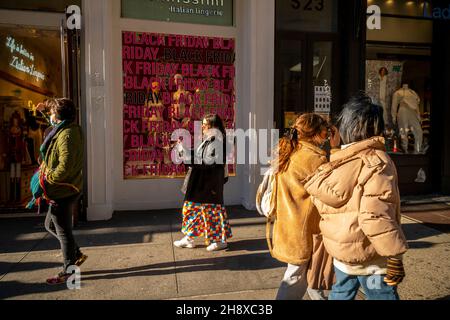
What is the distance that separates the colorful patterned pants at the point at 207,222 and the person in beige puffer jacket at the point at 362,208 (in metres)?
2.31

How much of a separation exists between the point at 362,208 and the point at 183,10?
560cm

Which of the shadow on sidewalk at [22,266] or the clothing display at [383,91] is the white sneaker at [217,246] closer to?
the shadow on sidewalk at [22,266]

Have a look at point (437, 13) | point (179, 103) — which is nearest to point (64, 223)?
point (179, 103)

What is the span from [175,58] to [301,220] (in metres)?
4.86

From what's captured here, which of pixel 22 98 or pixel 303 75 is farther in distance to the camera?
pixel 22 98

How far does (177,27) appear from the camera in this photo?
645 cm

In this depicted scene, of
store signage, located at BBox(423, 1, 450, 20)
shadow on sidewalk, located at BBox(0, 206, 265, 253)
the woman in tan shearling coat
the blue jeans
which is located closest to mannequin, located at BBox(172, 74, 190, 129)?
shadow on sidewalk, located at BBox(0, 206, 265, 253)

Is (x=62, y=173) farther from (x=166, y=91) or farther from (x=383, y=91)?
(x=383, y=91)

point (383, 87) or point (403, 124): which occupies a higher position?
point (383, 87)

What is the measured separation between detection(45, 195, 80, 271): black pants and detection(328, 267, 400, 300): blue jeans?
2.64m

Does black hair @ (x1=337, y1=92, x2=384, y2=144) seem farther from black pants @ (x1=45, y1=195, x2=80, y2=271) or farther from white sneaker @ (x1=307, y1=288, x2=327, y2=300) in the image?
black pants @ (x1=45, y1=195, x2=80, y2=271)

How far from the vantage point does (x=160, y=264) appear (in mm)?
4039

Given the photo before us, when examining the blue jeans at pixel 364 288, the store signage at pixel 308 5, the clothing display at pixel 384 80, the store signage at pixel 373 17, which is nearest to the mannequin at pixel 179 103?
the store signage at pixel 308 5
